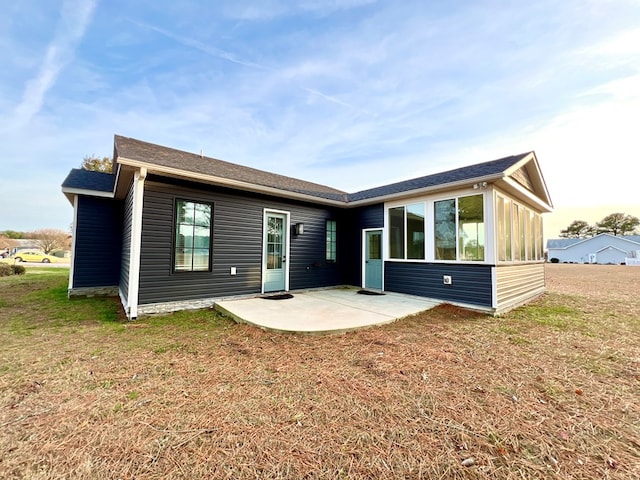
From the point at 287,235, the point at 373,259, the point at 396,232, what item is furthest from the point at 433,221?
the point at 287,235

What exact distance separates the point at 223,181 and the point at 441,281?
573 centimetres

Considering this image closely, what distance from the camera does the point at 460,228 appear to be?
6.11 meters

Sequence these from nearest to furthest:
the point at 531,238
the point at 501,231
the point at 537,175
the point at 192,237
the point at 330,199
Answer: the point at 192,237
the point at 501,231
the point at 537,175
the point at 330,199
the point at 531,238

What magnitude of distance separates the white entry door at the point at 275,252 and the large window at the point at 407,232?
3.13 meters

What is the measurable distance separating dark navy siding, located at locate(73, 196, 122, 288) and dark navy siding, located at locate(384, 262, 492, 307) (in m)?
8.48

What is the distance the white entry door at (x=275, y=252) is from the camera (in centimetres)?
700

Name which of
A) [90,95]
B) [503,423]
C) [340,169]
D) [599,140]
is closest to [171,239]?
[503,423]

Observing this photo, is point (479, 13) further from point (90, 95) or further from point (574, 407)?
point (90, 95)

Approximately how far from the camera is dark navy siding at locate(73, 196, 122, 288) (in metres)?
7.51

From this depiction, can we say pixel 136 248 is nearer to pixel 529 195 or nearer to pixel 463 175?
pixel 463 175

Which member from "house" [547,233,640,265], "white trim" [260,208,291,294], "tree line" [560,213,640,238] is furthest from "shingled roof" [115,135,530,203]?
"tree line" [560,213,640,238]

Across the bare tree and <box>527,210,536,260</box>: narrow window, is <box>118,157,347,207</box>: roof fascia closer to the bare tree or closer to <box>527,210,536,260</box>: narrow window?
<box>527,210,536,260</box>: narrow window

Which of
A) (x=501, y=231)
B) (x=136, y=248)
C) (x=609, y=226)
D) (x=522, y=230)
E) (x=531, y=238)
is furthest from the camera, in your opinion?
(x=609, y=226)

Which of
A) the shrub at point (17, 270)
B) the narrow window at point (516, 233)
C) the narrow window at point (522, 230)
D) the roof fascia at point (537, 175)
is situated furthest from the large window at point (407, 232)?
the shrub at point (17, 270)
